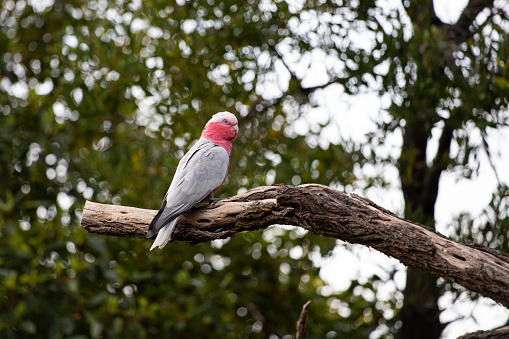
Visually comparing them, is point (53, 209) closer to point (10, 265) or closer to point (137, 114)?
point (10, 265)

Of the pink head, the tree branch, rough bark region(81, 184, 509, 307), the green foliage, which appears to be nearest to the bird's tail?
rough bark region(81, 184, 509, 307)

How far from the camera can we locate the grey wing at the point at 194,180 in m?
2.94

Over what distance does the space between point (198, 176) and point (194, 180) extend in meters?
0.04

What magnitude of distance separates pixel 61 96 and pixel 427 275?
3665 mm

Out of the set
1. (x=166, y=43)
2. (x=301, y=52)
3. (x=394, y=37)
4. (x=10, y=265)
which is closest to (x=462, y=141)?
(x=394, y=37)

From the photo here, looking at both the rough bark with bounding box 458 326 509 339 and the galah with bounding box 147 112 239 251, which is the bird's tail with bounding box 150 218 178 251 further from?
the rough bark with bounding box 458 326 509 339

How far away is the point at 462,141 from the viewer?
3781 mm

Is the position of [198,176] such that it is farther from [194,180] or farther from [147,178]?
[147,178]

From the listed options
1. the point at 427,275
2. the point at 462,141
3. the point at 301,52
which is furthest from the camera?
the point at 301,52

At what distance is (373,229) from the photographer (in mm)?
2480

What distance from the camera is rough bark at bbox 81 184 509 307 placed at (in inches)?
93.3

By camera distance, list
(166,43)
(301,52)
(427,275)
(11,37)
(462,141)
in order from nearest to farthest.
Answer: (462,141), (427,275), (301,52), (166,43), (11,37)

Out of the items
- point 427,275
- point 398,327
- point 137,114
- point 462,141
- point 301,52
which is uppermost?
point 301,52

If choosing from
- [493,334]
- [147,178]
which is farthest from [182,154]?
[493,334]
